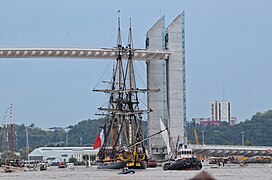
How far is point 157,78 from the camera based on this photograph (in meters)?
108

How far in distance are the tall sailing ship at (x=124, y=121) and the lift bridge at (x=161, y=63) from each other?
10.2m

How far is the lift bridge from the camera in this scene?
107 meters

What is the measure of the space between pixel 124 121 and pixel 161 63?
81.3ft

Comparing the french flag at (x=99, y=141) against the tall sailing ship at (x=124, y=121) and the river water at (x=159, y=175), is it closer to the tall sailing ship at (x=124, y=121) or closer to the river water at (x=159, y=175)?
the tall sailing ship at (x=124, y=121)

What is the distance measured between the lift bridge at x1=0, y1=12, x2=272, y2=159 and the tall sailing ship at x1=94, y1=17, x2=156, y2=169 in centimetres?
1019

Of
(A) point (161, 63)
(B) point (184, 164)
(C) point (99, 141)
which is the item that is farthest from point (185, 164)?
(A) point (161, 63)

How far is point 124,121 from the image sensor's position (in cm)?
8844

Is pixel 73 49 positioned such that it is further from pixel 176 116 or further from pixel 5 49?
pixel 176 116

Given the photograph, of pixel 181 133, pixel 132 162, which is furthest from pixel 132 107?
pixel 181 133

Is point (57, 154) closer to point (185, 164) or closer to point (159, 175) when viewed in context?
point (185, 164)

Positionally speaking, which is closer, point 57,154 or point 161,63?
point 161,63

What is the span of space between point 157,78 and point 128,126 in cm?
2190

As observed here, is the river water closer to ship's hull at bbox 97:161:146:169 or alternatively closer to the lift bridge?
ship's hull at bbox 97:161:146:169

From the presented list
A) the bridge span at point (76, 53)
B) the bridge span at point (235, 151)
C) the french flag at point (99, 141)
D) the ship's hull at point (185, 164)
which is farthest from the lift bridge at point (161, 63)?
the ship's hull at point (185, 164)
